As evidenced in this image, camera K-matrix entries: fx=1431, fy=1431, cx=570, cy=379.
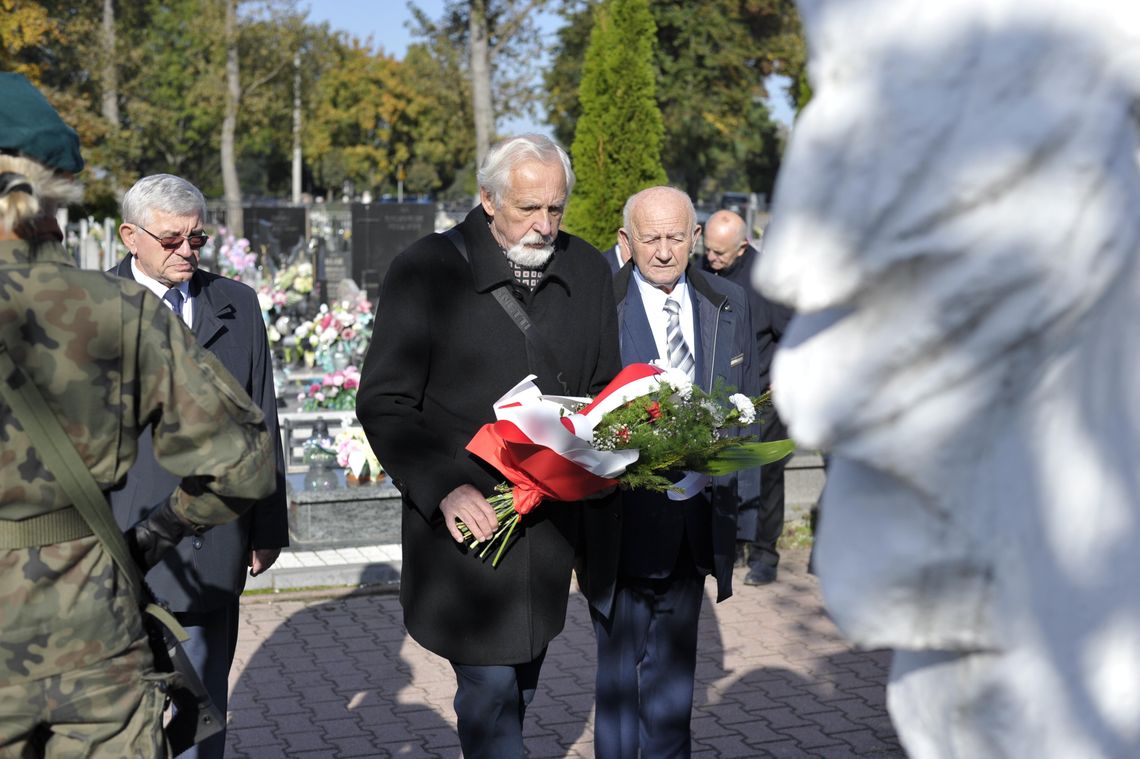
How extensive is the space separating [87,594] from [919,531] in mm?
1826

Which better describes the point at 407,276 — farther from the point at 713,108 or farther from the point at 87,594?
the point at 713,108

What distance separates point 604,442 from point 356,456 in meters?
5.62

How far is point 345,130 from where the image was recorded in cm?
6844

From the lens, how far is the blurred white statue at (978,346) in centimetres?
126

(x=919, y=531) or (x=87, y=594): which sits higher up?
(x=919, y=531)

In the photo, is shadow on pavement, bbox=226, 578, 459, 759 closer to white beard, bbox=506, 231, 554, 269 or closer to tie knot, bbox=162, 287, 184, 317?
tie knot, bbox=162, 287, 184, 317

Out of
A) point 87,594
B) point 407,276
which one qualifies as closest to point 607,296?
point 407,276

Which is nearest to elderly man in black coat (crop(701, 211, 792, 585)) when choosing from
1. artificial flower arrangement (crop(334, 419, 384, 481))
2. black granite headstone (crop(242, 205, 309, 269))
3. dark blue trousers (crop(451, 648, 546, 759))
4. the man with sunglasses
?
artificial flower arrangement (crop(334, 419, 384, 481))

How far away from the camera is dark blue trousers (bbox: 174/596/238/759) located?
4.54 m

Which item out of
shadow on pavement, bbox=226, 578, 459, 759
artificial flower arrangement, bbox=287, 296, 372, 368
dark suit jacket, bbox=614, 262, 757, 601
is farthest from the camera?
artificial flower arrangement, bbox=287, 296, 372, 368

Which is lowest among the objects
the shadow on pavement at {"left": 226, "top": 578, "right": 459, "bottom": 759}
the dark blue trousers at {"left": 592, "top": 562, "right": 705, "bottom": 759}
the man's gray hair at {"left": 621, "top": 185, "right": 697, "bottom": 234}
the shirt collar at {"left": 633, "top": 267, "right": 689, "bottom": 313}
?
the shadow on pavement at {"left": 226, "top": 578, "right": 459, "bottom": 759}

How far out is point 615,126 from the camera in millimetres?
15578

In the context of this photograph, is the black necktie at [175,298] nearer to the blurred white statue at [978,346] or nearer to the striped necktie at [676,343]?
the striped necktie at [676,343]

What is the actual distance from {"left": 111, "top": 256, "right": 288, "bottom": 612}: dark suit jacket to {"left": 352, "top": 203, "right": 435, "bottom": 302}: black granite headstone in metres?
17.6
